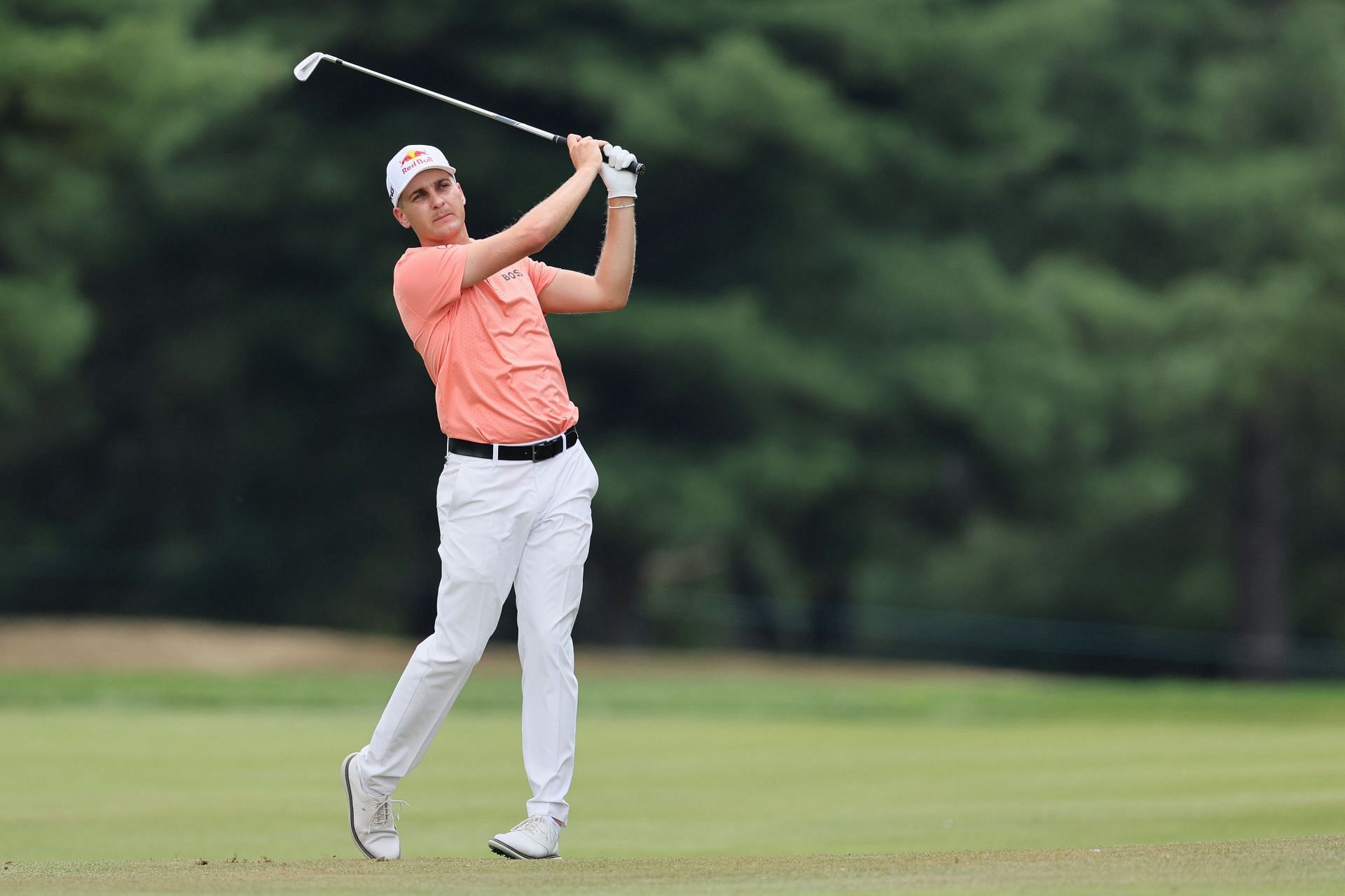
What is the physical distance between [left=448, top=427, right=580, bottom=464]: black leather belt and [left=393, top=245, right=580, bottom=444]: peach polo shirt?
17 mm

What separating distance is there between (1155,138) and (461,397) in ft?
70.9

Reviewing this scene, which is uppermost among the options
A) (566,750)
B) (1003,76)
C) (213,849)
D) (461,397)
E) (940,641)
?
(1003,76)

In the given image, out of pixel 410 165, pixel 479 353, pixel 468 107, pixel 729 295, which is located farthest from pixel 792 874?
pixel 729 295

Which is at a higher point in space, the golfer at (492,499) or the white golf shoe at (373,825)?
the golfer at (492,499)

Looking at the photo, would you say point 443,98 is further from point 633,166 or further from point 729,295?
point 729,295

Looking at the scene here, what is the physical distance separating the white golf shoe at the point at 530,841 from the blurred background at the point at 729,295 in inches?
508

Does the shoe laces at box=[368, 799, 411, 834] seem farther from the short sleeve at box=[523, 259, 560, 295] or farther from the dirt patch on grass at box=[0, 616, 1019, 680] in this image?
the dirt patch on grass at box=[0, 616, 1019, 680]

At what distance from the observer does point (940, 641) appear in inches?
A: 1220

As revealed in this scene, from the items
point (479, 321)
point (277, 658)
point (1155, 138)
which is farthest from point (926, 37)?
point (479, 321)

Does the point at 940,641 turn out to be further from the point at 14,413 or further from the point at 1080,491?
the point at 14,413

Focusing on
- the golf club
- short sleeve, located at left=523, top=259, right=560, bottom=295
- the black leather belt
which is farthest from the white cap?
the black leather belt

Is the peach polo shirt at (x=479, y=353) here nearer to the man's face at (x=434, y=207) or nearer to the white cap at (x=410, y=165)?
the man's face at (x=434, y=207)

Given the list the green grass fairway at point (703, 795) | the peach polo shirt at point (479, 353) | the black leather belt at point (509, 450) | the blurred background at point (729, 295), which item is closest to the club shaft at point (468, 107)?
the peach polo shirt at point (479, 353)

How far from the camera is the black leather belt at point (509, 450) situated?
5480 millimetres
